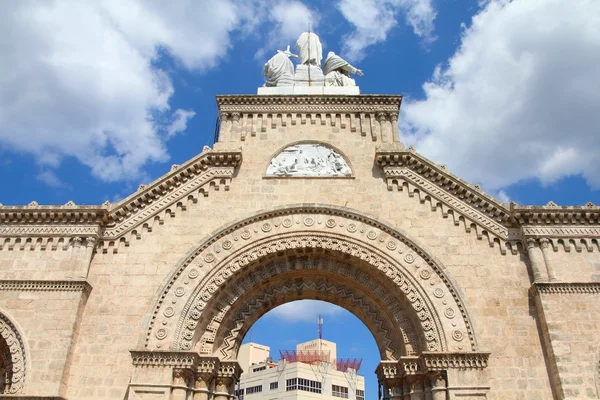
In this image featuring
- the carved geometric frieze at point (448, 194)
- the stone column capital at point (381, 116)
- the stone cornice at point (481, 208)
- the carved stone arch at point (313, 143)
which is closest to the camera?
the stone cornice at point (481, 208)

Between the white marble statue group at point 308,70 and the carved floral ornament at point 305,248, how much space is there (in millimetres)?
5660

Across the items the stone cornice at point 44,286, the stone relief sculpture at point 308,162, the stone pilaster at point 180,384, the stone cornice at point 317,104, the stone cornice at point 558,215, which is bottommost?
the stone pilaster at point 180,384

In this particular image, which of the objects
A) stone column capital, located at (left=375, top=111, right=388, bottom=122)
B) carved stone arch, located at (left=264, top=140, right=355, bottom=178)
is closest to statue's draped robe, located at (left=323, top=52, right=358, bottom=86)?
stone column capital, located at (left=375, top=111, right=388, bottom=122)

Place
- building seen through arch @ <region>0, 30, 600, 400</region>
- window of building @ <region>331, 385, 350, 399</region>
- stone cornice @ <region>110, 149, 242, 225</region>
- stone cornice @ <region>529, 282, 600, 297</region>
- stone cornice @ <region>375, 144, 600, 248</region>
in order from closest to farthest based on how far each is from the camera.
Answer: building seen through arch @ <region>0, 30, 600, 400</region> → stone cornice @ <region>529, 282, 600, 297</region> → stone cornice @ <region>375, 144, 600, 248</region> → stone cornice @ <region>110, 149, 242, 225</region> → window of building @ <region>331, 385, 350, 399</region>

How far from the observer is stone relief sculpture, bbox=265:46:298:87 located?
58.2 feet

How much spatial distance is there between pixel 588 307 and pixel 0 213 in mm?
15469

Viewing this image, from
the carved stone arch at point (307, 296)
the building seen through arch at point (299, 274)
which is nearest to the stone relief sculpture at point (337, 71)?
the building seen through arch at point (299, 274)

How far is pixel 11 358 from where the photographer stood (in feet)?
39.5

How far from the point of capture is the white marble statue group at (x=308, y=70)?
57.8ft

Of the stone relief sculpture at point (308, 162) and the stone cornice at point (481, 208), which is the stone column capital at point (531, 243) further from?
the stone relief sculpture at point (308, 162)

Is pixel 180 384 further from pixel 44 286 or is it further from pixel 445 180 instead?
pixel 445 180

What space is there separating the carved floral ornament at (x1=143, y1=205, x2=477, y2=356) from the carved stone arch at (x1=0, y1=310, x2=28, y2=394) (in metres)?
2.82

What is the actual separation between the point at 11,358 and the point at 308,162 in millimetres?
9254

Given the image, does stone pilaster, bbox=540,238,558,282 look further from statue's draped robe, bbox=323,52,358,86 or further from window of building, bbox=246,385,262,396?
window of building, bbox=246,385,262,396
